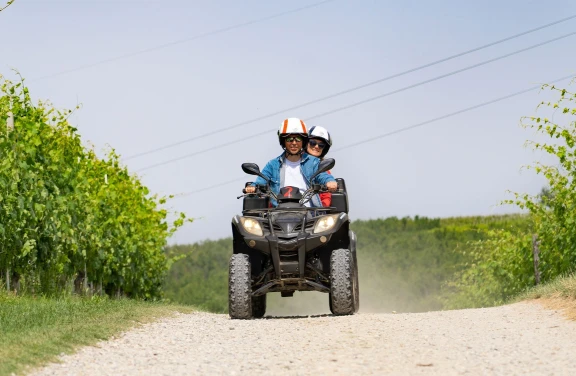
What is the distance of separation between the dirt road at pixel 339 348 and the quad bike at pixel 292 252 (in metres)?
0.75

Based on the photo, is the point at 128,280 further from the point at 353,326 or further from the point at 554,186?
the point at 353,326

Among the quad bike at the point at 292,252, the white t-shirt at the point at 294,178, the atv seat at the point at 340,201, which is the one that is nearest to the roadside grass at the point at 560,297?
the quad bike at the point at 292,252

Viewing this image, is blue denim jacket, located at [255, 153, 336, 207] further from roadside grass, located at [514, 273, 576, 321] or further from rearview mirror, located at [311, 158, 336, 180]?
roadside grass, located at [514, 273, 576, 321]

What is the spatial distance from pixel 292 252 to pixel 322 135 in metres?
2.16

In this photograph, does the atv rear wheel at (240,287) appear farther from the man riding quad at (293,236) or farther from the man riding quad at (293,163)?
the man riding quad at (293,163)

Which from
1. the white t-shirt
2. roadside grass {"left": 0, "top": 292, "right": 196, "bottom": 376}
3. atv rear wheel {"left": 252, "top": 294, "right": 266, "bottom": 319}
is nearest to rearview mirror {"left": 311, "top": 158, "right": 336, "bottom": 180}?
the white t-shirt

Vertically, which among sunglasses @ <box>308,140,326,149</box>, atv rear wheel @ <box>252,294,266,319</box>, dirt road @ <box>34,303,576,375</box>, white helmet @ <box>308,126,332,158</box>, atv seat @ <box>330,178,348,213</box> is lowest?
dirt road @ <box>34,303,576,375</box>

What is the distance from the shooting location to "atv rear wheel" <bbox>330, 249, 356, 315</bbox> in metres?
12.4

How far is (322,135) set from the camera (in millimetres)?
13875

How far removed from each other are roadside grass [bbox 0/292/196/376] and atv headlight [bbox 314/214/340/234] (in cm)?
237

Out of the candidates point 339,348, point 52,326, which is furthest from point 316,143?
point 339,348

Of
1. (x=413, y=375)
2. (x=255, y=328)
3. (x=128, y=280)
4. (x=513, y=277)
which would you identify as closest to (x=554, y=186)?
(x=513, y=277)

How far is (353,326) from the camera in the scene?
34.2 feet

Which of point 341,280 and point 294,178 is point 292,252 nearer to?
point 341,280
